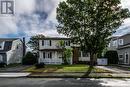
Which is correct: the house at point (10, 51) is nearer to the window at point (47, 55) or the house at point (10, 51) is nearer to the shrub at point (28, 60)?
the shrub at point (28, 60)

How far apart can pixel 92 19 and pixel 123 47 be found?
1798 cm

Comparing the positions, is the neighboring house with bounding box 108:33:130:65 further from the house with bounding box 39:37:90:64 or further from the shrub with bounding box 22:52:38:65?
the shrub with bounding box 22:52:38:65

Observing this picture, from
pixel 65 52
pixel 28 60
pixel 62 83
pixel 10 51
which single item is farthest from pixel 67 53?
pixel 62 83

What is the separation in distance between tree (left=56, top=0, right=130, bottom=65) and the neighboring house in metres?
14.3

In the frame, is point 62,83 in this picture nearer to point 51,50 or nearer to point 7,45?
point 51,50

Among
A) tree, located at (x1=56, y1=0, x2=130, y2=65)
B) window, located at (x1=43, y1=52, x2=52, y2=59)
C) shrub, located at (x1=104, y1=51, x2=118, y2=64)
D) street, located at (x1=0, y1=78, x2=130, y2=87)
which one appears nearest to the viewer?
street, located at (x1=0, y1=78, x2=130, y2=87)

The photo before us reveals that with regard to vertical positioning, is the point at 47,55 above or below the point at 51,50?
Result: below

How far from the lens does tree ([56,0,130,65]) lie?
28.0 meters

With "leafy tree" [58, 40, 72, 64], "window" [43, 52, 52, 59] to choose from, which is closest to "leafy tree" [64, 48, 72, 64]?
"leafy tree" [58, 40, 72, 64]

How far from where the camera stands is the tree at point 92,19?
2800 cm

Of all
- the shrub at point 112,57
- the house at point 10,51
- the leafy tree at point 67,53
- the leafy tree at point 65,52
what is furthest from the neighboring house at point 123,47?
the house at point 10,51

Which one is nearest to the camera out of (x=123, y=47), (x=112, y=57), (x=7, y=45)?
(x=123, y=47)

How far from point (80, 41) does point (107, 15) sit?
4.32m

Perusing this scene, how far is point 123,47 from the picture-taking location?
4431 cm
